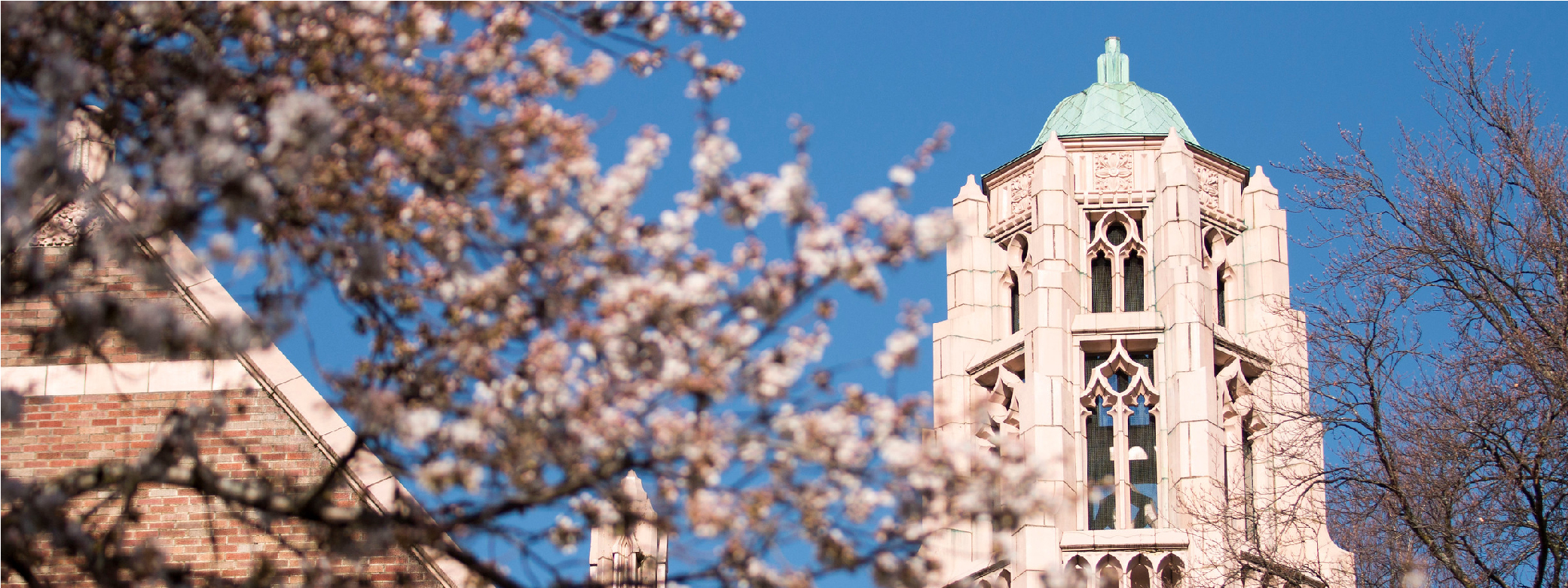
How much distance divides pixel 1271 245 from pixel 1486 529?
15041mm

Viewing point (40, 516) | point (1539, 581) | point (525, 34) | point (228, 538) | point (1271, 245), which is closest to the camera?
point (40, 516)

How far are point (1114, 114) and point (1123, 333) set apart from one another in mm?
4171

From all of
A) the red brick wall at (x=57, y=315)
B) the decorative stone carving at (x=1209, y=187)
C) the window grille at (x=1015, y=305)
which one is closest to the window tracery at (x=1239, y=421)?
the decorative stone carving at (x=1209, y=187)

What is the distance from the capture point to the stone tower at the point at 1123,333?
2795 centimetres

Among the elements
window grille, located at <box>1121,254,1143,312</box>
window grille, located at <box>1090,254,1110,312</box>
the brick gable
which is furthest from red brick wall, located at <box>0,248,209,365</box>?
window grille, located at <box>1121,254,1143,312</box>

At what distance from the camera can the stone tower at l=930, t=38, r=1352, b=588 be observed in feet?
91.7

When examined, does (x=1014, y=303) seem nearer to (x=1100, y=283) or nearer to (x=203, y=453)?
(x=1100, y=283)

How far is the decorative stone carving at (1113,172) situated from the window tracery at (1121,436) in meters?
2.60

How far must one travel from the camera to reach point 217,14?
26.6 feet

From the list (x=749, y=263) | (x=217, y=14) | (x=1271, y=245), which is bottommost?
(x=749, y=263)

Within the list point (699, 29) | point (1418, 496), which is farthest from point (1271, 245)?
point (699, 29)

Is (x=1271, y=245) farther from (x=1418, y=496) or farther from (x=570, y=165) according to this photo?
(x=570, y=165)

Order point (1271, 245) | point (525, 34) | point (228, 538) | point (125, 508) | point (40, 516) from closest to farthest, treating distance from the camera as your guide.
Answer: point (40, 516), point (125, 508), point (525, 34), point (228, 538), point (1271, 245)

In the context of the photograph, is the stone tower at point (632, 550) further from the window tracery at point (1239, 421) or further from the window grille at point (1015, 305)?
the window grille at point (1015, 305)
